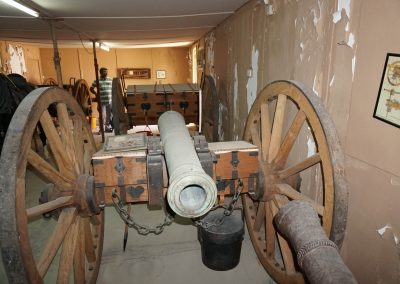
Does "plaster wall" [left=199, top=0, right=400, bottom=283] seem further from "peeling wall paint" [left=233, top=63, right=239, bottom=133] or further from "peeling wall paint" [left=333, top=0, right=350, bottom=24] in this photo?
"peeling wall paint" [left=233, top=63, right=239, bottom=133]

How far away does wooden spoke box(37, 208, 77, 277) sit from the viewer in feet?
4.26

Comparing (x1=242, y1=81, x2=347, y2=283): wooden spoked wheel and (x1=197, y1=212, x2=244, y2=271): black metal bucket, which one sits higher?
(x1=242, y1=81, x2=347, y2=283): wooden spoked wheel

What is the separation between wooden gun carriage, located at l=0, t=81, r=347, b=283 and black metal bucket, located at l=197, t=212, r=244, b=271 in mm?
157

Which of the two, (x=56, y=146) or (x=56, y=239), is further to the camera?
(x=56, y=146)

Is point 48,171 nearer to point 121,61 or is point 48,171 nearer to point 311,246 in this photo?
point 311,246

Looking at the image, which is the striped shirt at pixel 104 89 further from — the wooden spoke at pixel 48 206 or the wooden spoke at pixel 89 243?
the wooden spoke at pixel 48 206

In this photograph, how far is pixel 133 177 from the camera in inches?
65.3

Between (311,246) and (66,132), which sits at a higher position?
(66,132)

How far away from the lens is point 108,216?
10.8 ft

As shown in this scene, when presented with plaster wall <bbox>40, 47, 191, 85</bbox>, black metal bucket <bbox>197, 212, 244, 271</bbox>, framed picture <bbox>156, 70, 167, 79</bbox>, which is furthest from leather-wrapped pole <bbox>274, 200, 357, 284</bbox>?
framed picture <bbox>156, 70, 167, 79</bbox>

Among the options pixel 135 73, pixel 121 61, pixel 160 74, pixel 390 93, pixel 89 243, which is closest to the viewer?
pixel 390 93

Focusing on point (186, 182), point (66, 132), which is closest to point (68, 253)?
point (66, 132)

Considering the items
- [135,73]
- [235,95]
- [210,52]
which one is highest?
[210,52]

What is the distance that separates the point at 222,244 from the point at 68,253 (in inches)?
45.0
